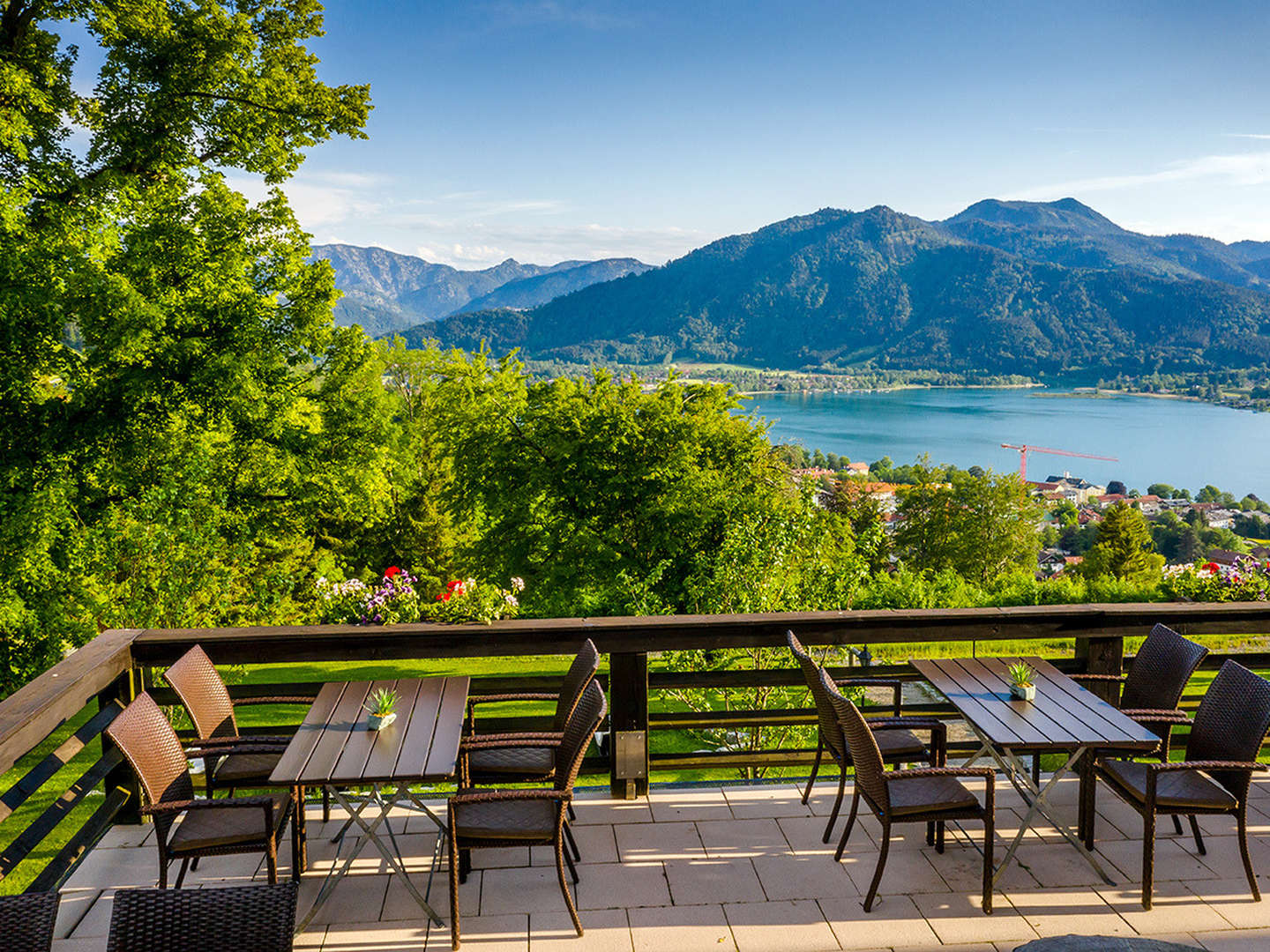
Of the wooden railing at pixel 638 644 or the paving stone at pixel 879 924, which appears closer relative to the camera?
the paving stone at pixel 879 924

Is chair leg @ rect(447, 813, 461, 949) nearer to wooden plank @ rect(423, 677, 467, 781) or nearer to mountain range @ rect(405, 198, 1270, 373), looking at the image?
wooden plank @ rect(423, 677, 467, 781)

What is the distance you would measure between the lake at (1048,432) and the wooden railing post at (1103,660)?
66.2 m

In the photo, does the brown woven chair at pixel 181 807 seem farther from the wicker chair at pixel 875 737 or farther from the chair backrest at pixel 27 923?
the wicker chair at pixel 875 737

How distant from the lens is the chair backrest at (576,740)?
307cm

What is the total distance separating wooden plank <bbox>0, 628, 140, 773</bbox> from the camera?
289 centimetres

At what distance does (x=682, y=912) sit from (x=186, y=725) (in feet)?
18.5

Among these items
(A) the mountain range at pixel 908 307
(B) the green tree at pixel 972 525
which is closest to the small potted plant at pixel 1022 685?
→ (B) the green tree at pixel 972 525

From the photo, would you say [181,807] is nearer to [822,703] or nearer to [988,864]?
[822,703]

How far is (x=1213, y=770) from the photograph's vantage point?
3195 mm

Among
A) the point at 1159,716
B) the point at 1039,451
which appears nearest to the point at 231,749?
the point at 1159,716

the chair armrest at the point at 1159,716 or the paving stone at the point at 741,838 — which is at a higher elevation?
the chair armrest at the point at 1159,716

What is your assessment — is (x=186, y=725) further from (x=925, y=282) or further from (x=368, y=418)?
(x=925, y=282)

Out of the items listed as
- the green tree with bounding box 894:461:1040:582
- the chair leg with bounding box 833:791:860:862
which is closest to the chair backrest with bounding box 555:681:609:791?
the chair leg with bounding box 833:791:860:862

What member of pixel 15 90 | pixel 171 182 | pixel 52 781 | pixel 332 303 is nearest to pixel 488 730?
pixel 52 781
